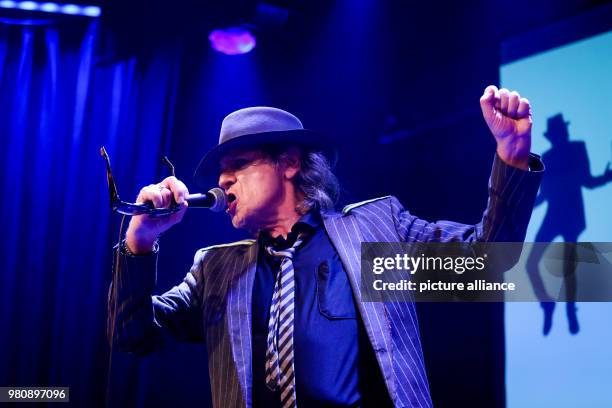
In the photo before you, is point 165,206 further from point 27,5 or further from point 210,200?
point 27,5

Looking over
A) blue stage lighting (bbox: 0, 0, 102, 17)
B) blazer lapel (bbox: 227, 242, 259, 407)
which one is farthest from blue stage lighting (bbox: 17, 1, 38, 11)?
blazer lapel (bbox: 227, 242, 259, 407)

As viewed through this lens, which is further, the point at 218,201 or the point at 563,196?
the point at 563,196

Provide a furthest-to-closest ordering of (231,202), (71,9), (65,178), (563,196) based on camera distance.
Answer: (71,9)
(65,178)
(563,196)
(231,202)

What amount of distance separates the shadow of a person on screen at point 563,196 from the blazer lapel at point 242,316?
3.60ft

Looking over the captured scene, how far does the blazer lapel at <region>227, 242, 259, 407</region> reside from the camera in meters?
1.49

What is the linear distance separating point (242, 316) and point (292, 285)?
17 centimetres

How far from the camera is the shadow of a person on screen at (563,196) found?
2127mm

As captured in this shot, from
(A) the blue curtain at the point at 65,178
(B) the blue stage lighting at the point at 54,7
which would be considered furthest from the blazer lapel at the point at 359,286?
(B) the blue stage lighting at the point at 54,7

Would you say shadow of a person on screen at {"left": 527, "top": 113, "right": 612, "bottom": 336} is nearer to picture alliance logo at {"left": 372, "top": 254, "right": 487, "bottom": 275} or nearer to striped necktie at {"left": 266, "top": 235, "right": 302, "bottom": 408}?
picture alliance logo at {"left": 372, "top": 254, "right": 487, "bottom": 275}

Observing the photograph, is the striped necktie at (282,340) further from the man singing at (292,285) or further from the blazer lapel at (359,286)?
the blazer lapel at (359,286)

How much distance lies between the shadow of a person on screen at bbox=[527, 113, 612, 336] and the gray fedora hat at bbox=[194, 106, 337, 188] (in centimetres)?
98

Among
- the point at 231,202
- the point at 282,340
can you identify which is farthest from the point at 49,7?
the point at 282,340

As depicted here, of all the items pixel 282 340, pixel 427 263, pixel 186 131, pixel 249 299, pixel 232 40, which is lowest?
pixel 282 340

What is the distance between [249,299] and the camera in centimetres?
161
